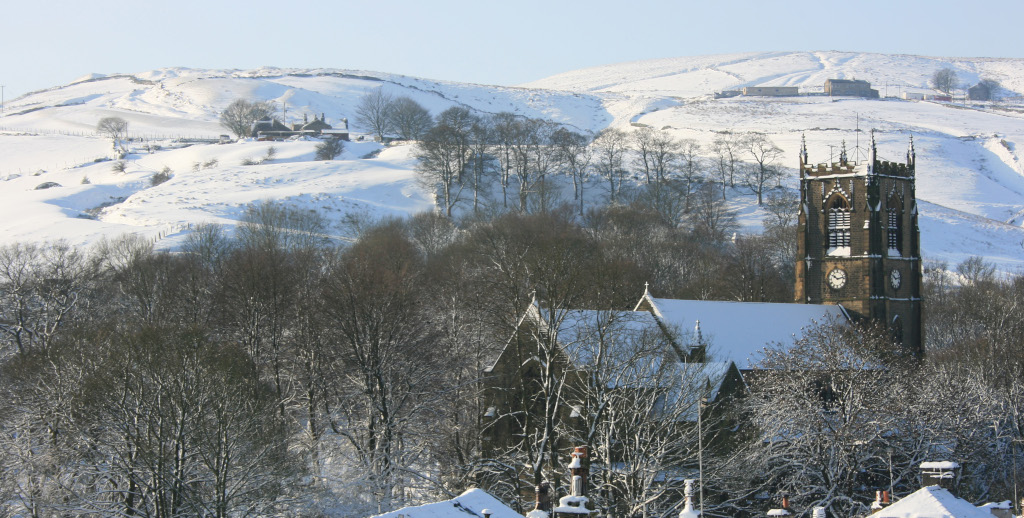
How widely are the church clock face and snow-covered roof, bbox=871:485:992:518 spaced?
3082 centimetres

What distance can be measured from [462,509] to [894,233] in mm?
39569

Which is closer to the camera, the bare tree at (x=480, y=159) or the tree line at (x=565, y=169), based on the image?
the tree line at (x=565, y=169)

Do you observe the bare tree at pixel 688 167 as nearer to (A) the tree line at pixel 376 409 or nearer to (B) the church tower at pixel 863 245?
(B) the church tower at pixel 863 245

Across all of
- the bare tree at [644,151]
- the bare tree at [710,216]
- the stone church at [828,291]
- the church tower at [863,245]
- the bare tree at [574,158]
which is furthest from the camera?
the bare tree at [644,151]

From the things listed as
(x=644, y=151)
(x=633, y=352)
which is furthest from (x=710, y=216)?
(x=633, y=352)

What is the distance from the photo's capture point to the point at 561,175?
132 meters

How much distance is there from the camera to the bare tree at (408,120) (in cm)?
17088

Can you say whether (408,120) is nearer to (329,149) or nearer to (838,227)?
(329,149)

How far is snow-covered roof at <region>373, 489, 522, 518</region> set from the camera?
25505 mm

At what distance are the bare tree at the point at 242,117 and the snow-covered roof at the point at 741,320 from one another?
132 meters

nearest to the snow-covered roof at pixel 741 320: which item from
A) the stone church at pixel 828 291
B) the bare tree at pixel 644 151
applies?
the stone church at pixel 828 291

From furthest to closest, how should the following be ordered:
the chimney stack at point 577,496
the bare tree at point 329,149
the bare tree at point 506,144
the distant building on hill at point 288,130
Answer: the distant building on hill at point 288,130 < the bare tree at point 329,149 < the bare tree at point 506,144 < the chimney stack at point 577,496

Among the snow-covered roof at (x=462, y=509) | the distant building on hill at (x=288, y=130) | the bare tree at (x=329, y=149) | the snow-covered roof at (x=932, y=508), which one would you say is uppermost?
the distant building on hill at (x=288, y=130)

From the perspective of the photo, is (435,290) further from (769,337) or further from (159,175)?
(159,175)
